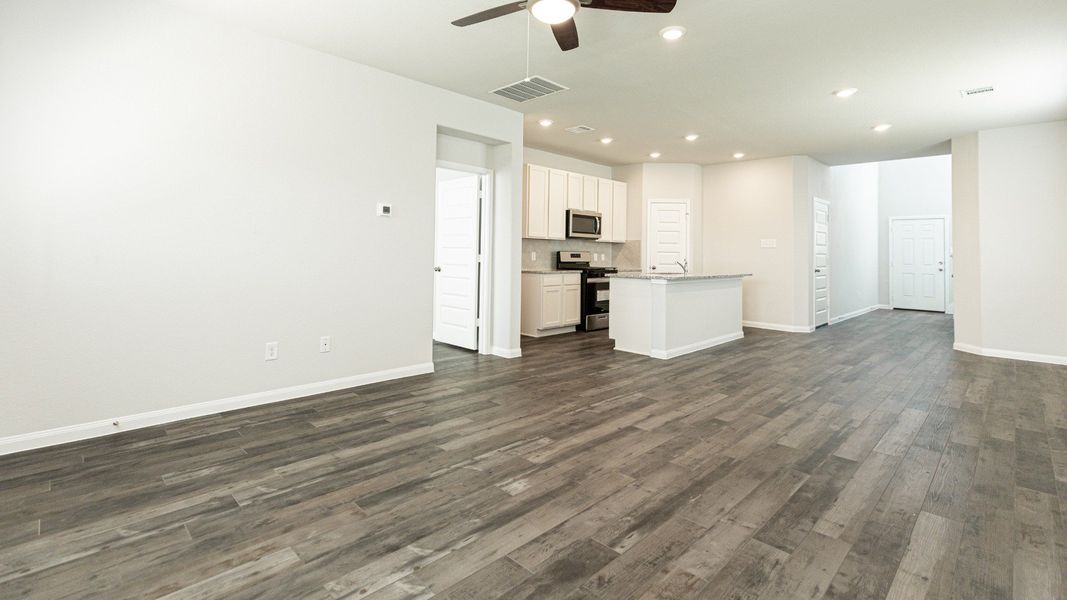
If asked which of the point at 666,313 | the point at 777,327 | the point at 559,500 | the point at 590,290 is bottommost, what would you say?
the point at 559,500

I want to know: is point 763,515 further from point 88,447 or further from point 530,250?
point 530,250

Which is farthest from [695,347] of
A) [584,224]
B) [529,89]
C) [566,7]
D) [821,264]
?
[566,7]

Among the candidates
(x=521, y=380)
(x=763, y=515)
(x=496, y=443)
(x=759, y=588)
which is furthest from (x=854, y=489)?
(x=521, y=380)

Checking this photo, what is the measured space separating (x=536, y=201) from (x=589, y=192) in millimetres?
1201

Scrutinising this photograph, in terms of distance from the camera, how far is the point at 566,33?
8.73ft

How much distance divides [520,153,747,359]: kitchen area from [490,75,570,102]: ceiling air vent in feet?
6.46

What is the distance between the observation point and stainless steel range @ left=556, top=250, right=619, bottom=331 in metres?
7.25

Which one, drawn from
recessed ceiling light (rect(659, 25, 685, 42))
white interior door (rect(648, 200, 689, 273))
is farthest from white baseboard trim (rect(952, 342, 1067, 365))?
recessed ceiling light (rect(659, 25, 685, 42))

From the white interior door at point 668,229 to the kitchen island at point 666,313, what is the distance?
1.93 m

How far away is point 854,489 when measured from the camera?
2.25 meters

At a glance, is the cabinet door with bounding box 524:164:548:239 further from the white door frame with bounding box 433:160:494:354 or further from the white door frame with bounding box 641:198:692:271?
the white door frame with bounding box 641:198:692:271

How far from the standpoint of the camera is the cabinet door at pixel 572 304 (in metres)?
6.94

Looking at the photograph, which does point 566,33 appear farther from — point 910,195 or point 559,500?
point 910,195

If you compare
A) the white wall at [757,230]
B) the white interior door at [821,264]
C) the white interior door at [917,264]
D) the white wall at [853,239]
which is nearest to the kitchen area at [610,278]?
the white wall at [757,230]
